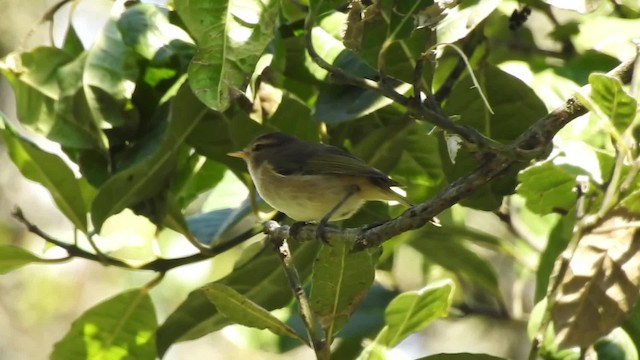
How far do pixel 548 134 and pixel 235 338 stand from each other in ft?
6.00

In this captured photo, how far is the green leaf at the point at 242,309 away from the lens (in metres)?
2.26

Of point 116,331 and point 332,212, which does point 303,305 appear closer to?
point 332,212

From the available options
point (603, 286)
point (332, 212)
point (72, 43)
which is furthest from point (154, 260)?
point (603, 286)

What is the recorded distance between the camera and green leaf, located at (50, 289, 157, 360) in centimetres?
302

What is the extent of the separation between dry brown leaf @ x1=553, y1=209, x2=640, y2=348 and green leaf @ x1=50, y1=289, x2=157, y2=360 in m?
1.53

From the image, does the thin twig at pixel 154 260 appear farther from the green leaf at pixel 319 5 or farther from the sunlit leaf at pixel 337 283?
the green leaf at pixel 319 5

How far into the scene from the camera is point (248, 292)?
9.32 feet

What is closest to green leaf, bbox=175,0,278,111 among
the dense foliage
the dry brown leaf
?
the dense foliage

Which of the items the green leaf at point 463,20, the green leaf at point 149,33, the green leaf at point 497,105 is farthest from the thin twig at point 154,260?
the green leaf at point 463,20

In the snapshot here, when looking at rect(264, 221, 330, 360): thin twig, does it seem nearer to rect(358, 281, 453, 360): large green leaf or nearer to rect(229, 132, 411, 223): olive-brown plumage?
rect(358, 281, 453, 360): large green leaf

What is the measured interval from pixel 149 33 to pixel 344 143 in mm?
669

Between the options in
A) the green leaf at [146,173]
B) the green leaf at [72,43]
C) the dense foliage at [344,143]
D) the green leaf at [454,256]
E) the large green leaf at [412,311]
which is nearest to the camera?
the dense foliage at [344,143]

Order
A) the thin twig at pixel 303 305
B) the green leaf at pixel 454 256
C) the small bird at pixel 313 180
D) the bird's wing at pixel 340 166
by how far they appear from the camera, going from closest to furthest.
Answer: the thin twig at pixel 303 305
the bird's wing at pixel 340 166
the small bird at pixel 313 180
the green leaf at pixel 454 256

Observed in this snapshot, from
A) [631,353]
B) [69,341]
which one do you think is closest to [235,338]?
[69,341]
